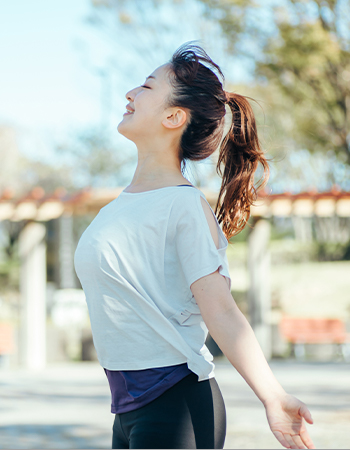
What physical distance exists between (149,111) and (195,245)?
1.29 feet

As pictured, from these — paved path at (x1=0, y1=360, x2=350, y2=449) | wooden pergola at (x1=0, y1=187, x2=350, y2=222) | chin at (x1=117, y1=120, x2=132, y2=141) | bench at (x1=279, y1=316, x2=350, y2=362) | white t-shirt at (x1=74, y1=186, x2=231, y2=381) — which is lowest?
paved path at (x1=0, y1=360, x2=350, y2=449)

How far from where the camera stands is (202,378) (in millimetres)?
1281

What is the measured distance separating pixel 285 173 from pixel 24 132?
1219cm

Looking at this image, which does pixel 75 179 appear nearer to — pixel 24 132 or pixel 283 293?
pixel 24 132

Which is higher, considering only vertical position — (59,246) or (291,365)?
(59,246)

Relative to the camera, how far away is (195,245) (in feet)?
4.13

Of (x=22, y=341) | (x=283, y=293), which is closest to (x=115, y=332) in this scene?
(x=22, y=341)

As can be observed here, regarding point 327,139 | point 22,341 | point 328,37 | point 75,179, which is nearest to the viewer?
point 22,341

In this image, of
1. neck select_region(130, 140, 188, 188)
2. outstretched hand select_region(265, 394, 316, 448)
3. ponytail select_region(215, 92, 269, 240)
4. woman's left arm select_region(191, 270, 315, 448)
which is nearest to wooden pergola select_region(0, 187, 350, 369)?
ponytail select_region(215, 92, 269, 240)

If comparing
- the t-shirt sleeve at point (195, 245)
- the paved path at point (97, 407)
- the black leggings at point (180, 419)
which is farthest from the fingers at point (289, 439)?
the paved path at point (97, 407)

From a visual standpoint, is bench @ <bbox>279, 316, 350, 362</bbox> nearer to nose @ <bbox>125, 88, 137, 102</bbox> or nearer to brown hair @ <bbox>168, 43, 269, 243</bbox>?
brown hair @ <bbox>168, 43, 269, 243</bbox>

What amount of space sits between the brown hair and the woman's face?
2cm

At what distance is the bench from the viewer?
10281mm

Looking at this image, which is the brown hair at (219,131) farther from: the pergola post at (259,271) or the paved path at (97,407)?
the pergola post at (259,271)
